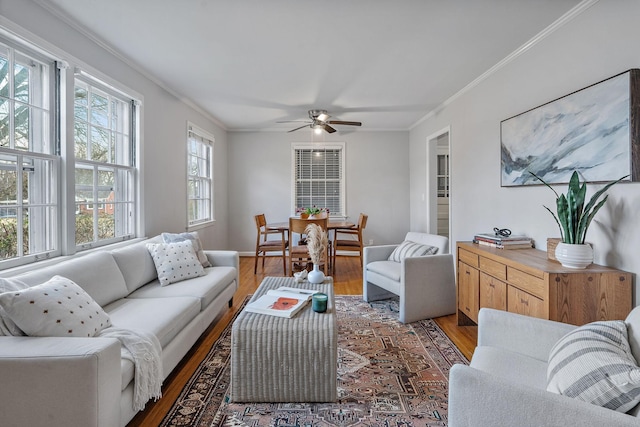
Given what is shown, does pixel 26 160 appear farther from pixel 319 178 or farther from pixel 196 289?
pixel 319 178

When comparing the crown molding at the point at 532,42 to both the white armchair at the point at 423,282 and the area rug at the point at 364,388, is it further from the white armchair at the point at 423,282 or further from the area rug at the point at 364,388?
the area rug at the point at 364,388

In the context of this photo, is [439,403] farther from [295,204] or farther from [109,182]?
[295,204]

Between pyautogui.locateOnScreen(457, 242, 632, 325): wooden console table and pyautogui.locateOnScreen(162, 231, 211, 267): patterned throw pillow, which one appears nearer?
pyautogui.locateOnScreen(457, 242, 632, 325): wooden console table

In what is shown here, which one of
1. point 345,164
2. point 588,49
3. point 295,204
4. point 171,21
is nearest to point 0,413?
point 171,21

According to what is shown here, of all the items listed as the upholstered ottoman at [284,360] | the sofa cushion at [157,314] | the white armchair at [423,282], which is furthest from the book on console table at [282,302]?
the white armchair at [423,282]

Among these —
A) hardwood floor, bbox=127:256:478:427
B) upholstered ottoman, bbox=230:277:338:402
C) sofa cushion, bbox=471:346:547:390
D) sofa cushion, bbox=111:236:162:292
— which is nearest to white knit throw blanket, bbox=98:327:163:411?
hardwood floor, bbox=127:256:478:427

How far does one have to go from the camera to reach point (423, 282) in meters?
3.06

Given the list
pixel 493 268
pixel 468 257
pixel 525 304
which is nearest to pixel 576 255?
pixel 525 304

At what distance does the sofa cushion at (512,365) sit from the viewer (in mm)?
1287

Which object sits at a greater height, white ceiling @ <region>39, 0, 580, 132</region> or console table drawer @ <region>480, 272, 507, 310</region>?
white ceiling @ <region>39, 0, 580, 132</region>

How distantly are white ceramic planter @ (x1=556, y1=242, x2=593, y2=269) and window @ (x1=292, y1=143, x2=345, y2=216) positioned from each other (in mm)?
4489

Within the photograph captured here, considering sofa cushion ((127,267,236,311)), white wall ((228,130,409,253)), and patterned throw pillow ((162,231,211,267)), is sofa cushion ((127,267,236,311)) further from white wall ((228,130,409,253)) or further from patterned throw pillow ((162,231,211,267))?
white wall ((228,130,409,253))

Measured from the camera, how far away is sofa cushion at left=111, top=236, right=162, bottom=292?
98.3 inches

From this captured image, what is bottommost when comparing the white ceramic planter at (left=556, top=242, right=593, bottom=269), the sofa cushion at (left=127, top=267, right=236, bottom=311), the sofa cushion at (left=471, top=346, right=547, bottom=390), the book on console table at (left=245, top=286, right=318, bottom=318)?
the sofa cushion at (left=471, top=346, right=547, bottom=390)
